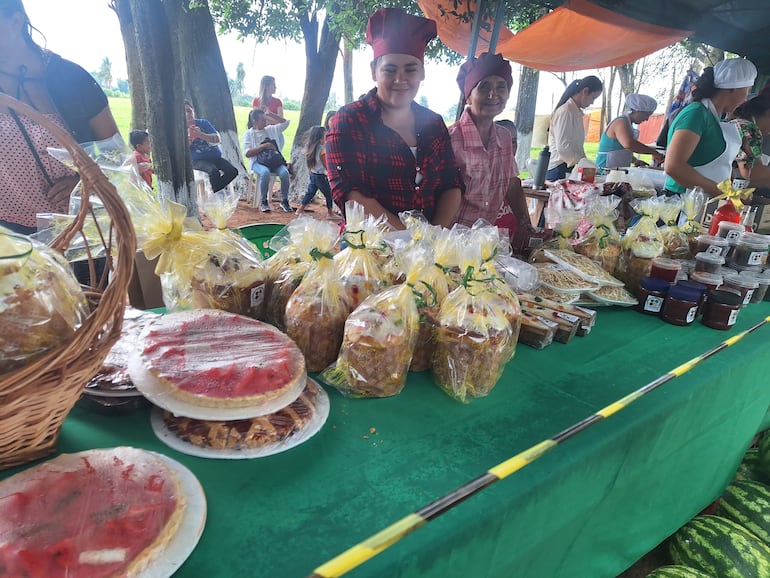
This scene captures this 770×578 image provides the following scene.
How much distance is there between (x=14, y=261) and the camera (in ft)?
2.47

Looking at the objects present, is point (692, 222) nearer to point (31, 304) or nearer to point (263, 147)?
point (31, 304)

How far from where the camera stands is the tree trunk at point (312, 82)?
895 cm

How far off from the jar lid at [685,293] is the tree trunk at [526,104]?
8.60 meters

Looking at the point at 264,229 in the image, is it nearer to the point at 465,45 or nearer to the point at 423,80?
the point at 423,80

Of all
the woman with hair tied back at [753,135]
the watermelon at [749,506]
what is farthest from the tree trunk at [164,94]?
the watermelon at [749,506]

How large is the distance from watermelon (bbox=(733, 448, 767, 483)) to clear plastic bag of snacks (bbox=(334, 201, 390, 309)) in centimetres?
201

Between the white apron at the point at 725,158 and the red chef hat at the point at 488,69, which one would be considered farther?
the white apron at the point at 725,158

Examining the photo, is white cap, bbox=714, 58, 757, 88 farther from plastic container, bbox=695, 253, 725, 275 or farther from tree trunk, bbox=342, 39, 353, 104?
tree trunk, bbox=342, 39, 353, 104

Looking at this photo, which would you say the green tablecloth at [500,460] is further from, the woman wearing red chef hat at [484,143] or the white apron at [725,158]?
the white apron at [725,158]

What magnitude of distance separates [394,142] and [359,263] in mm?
1181

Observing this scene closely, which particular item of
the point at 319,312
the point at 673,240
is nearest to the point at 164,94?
the point at 319,312

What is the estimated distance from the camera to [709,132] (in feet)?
10.4

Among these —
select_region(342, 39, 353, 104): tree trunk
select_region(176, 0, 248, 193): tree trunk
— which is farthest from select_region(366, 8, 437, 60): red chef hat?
select_region(342, 39, 353, 104): tree trunk

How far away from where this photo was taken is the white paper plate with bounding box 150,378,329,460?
0.93 metres
